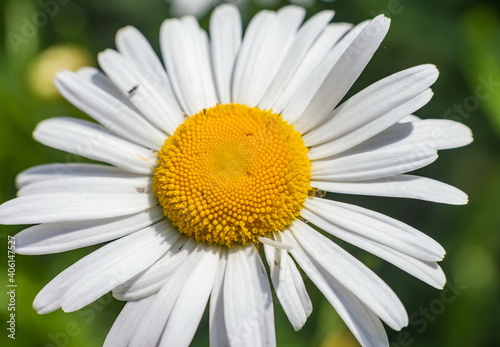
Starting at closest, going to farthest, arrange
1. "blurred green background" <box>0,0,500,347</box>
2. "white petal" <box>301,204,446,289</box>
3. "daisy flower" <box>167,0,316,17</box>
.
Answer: "white petal" <box>301,204,446,289</box>
"blurred green background" <box>0,0,500,347</box>
"daisy flower" <box>167,0,316,17</box>

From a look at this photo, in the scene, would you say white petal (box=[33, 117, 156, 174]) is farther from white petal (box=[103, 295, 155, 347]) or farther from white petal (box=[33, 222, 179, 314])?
white petal (box=[103, 295, 155, 347])

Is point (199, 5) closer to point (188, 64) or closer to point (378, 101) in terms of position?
point (188, 64)

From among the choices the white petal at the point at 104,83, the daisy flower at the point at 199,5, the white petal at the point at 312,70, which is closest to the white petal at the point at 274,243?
the white petal at the point at 312,70

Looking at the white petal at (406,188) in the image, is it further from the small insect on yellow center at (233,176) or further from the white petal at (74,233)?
the white petal at (74,233)

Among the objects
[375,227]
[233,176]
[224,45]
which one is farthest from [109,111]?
[375,227]

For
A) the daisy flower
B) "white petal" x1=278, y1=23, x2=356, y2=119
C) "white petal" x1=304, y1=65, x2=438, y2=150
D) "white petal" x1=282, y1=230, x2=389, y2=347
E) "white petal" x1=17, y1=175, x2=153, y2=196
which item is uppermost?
the daisy flower

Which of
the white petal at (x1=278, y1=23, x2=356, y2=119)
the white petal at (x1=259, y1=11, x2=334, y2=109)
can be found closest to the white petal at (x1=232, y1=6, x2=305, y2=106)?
the white petal at (x1=259, y1=11, x2=334, y2=109)

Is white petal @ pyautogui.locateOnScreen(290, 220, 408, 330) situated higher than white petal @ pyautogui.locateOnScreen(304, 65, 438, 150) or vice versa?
white petal @ pyautogui.locateOnScreen(304, 65, 438, 150)
